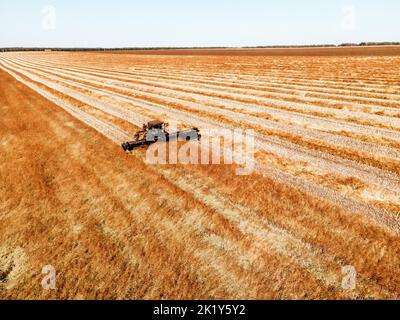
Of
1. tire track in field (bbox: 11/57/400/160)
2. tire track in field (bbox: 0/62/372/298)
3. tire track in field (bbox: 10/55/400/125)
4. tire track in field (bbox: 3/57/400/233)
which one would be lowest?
tire track in field (bbox: 0/62/372/298)

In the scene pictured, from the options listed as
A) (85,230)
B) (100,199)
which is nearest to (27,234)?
(85,230)

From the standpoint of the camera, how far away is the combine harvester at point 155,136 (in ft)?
41.4

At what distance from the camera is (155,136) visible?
43.0 ft

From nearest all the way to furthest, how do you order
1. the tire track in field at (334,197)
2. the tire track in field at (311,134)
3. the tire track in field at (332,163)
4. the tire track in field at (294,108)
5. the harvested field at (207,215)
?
the harvested field at (207,215), the tire track in field at (334,197), the tire track in field at (332,163), the tire track in field at (311,134), the tire track in field at (294,108)

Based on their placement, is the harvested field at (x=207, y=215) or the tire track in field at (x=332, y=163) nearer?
the harvested field at (x=207, y=215)

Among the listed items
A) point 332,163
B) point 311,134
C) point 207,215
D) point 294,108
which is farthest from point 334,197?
point 294,108

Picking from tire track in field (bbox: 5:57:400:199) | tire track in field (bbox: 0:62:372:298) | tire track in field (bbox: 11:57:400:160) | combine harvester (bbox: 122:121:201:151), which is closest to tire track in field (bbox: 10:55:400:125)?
tire track in field (bbox: 11:57:400:160)

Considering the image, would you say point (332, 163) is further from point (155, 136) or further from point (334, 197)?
point (155, 136)

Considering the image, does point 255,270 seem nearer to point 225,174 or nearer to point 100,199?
point 225,174

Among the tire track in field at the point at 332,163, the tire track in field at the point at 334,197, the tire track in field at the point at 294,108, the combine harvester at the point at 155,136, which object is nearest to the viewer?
the tire track in field at the point at 334,197

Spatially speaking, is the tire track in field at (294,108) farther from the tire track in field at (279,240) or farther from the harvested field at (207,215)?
the tire track in field at (279,240)

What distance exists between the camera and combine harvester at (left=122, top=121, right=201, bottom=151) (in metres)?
12.6

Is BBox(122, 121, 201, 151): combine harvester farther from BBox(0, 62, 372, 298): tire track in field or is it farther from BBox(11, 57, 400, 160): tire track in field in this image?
BBox(0, 62, 372, 298): tire track in field

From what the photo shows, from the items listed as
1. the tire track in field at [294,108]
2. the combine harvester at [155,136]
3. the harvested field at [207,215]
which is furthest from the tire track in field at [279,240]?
the tire track in field at [294,108]
